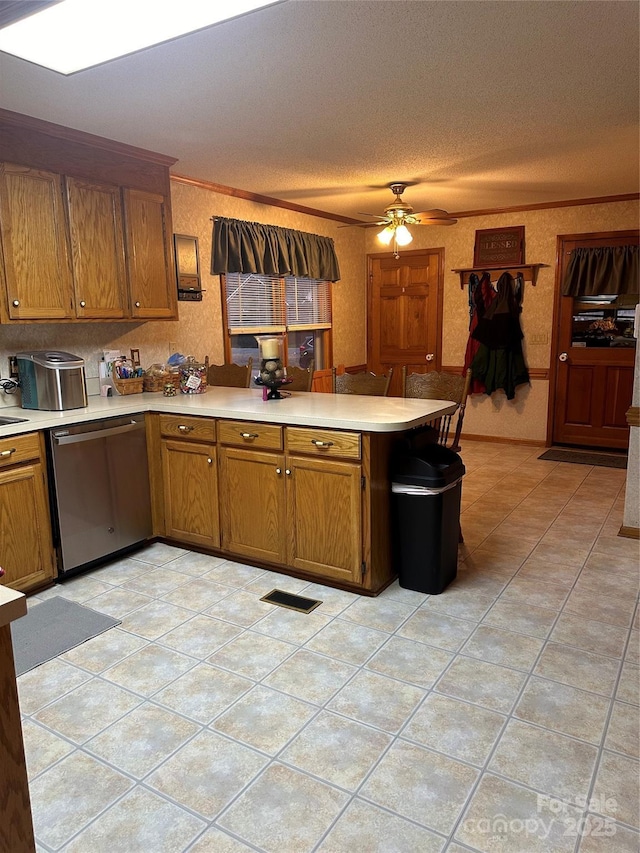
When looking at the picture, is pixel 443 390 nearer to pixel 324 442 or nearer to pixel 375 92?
pixel 324 442

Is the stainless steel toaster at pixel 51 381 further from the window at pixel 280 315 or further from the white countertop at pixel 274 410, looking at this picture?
the window at pixel 280 315

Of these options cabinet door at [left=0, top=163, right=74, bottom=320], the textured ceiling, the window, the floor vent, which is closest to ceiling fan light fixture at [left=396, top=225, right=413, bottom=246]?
the textured ceiling

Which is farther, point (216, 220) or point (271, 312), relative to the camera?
point (271, 312)

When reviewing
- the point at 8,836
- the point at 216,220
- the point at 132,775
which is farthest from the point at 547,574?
the point at 216,220

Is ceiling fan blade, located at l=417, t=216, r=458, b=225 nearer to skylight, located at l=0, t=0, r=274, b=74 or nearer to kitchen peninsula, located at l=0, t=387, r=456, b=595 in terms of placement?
kitchen peninsula, located at l=0, t=387, r=456, b=595

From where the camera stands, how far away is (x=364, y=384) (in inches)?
163

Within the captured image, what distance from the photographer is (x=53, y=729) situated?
6.98 ft

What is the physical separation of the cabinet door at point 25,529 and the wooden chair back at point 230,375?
1.91 meters

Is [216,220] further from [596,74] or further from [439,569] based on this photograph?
[439,569]

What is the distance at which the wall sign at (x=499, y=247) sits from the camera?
636 centimetres

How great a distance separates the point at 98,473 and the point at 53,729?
5.09 feet

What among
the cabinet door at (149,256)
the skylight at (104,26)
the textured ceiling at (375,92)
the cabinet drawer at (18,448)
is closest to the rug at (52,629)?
the cabinet drawer at (18,448)

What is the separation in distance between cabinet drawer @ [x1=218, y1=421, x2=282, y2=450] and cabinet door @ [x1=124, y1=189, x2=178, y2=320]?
1181mm

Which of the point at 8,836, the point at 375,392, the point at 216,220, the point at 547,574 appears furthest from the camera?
the point at 216,220
